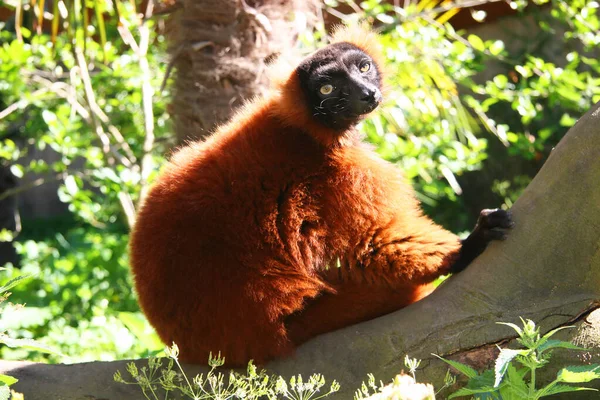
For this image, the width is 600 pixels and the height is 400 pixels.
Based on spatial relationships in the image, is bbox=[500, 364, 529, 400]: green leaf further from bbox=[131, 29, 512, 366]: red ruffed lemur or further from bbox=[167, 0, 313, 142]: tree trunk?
bbox=[167, 0, 313, 142]: tree trunk

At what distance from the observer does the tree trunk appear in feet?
15.4

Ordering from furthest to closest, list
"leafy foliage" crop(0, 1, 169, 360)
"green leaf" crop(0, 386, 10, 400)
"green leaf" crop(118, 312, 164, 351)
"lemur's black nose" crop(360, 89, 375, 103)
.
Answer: "leafy foliage" crop(0, 1, 169, 360) → "green leaf" crop(118, 312, 164, 351) → "lemur's black nose" crop(360, 89, 375, 103) → "green leaf" crop(0, 386, 10, 400)

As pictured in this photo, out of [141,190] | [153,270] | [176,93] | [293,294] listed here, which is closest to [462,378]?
[293,294]

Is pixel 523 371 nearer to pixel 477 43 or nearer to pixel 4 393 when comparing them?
pixel 4 393

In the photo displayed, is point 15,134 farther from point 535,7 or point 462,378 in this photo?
point 462,378

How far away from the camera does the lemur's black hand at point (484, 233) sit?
A: 10.0ft

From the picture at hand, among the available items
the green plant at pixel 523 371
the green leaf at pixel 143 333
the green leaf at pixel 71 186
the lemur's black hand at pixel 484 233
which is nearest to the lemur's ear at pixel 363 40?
the lemur's black hand at pixel 484 233

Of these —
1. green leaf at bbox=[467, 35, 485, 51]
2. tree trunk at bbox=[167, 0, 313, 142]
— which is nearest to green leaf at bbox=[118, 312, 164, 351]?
tree trunk at bbox=[167, 0, 313, 142]

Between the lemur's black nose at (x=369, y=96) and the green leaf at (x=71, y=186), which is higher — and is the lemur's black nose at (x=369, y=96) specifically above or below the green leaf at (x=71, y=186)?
above

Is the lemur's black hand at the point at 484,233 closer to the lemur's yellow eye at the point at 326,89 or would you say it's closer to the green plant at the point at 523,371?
the green plant at the point at 523,371

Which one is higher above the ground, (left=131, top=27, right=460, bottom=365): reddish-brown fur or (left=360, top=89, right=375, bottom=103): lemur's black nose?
(left=360, top=89, right=375, bottom=103): lemur's black nose

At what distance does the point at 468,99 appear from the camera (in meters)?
5.93

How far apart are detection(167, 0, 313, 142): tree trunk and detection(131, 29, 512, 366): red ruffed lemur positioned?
139cm

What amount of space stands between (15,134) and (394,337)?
6.52 meters
